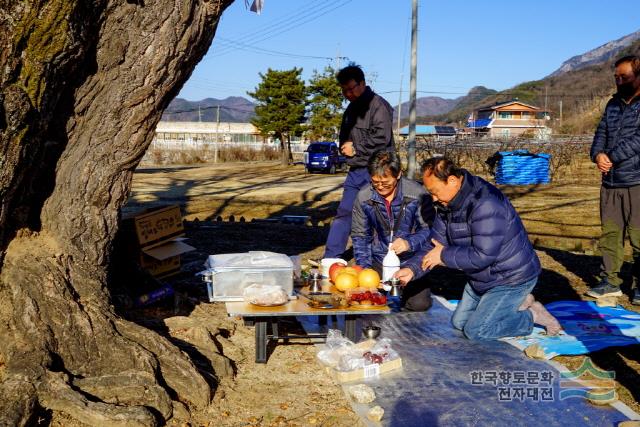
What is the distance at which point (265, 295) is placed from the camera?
15.3 feet

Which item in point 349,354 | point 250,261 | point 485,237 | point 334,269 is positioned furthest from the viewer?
point 334,269

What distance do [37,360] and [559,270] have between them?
6542 millimetres

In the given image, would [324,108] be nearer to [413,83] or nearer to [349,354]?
[413,83]

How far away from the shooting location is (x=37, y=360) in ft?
11.7

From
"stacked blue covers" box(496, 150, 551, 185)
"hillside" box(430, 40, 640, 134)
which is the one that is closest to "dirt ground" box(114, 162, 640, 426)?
"stacked blue covers" box(496, 150, 551, 185)

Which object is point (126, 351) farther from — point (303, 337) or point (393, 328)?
point (393, 328)

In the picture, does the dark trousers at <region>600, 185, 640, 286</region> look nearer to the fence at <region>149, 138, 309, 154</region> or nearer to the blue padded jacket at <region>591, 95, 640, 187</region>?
the blue padded jacket at <region>591, 95, 640, 187</region>

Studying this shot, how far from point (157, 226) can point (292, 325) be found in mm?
1628

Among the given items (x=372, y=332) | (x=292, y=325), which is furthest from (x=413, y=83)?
(x=372, y=332)

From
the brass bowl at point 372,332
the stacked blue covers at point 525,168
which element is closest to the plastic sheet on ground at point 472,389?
the brass bowl at point 372,332

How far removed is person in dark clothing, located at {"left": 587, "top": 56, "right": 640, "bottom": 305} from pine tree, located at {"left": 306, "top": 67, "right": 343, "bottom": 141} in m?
42.5

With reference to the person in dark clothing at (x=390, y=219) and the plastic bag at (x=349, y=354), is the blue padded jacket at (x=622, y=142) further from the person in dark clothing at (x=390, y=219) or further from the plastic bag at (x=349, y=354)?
the plastic bag at (x=349, y=354)

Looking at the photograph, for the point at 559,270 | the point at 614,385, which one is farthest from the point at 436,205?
the point at 559,270

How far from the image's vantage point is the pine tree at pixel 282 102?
48875mm
